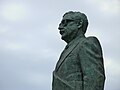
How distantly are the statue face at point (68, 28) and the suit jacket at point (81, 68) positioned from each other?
1.11ft

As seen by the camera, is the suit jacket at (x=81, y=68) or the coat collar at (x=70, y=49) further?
the coat collar at (x=70, y=49)

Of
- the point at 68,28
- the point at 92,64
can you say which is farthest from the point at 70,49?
the point at 92,64

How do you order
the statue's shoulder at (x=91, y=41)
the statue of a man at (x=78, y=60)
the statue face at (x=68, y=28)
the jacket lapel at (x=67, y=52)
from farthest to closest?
the statue face at (x=68, y=28) < the jacket lapel at (x=67, y=52) < the statue's shoulder at (x=91, y=41) < the statue of a man at (x=78, y=60)

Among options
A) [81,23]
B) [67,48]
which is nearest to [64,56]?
[67,48]

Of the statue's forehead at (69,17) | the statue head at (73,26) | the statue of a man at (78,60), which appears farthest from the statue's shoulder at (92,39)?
the statue's forehead at (69,17)

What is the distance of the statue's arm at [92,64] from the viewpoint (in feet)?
35.1

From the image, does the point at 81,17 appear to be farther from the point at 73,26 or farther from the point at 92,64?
the point at 92,64

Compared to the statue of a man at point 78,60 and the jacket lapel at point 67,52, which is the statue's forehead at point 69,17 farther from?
the jacket lapel at point 67,52

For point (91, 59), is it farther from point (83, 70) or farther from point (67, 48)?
point (67, 48)

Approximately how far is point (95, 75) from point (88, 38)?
1244mm

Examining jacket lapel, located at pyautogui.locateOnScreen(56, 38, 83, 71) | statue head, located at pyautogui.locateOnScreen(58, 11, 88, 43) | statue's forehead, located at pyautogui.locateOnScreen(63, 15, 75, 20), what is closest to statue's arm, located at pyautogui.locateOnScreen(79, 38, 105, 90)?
jacket lapel, located at pyautogui.locateOnScreen(56, 38, 83, 71)

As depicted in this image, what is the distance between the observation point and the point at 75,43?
38.3 feet

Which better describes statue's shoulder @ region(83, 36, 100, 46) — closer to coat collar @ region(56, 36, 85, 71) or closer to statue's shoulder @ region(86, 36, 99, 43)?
statue's shoulder @ region(86, 36, 99, 43)

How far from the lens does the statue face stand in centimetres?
1174
